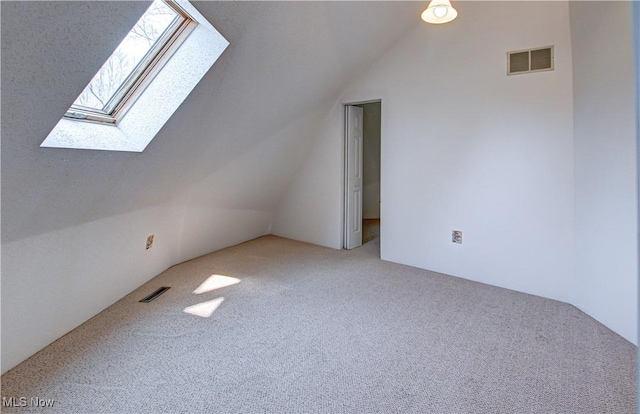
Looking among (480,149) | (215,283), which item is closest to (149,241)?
(215,283)

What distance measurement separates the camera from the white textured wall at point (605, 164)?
228 cm

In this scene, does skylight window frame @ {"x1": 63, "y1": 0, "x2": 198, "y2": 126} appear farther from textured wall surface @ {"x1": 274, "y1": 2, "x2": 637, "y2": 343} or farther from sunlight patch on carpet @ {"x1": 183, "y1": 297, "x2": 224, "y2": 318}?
textured wall surface @ {"x1": 274, "y1": 2, "x2": 637, "y2": 343}

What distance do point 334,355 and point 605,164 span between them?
7.34 ft

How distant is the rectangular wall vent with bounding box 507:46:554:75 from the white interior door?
1884 mm

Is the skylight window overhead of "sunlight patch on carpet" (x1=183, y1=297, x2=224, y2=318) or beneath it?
overhead

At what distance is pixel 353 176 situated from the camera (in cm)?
472

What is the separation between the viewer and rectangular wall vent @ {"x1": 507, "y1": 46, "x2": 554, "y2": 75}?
9.74ft

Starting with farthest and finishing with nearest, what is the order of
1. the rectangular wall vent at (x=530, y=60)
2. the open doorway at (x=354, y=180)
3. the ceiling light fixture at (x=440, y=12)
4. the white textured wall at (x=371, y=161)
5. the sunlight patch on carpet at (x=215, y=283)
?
1. the white textured wall at (x=371, y=161)
2. the open doorway at (x=354, y=180)
3. the sunlight patch on carpet at (x=215, y=283)
4. the rectangular wall vent at (x=530, y=60)
5. the ceiling light fixture at (x=440, y=12)

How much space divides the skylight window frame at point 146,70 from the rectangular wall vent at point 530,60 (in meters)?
2.60

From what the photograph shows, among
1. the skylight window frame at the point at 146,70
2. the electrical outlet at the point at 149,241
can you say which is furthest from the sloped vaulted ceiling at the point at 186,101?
the electrical outlet at the point at 149,241

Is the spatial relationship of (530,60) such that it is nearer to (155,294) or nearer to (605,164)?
(605,164)

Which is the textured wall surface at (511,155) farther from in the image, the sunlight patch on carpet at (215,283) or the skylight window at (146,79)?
the skylight window at (146,79)

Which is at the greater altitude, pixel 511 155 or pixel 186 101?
pixel 186 101

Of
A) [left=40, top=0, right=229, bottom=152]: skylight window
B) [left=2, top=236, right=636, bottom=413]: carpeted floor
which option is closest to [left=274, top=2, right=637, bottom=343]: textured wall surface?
[left=2, top=236, right=636, bottom=413]: carpeted floor
